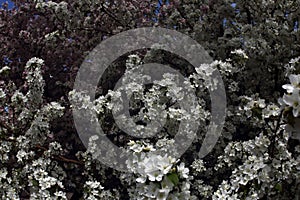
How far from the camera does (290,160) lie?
3.63 metres

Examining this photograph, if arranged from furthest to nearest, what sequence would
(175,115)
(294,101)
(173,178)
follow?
(175,115) < (173,178) < (294,101)

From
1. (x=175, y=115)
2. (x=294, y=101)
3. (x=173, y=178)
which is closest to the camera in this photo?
(x=294, y=101)

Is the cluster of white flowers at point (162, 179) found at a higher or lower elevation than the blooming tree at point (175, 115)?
lower

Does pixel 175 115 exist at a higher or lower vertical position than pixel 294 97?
higher

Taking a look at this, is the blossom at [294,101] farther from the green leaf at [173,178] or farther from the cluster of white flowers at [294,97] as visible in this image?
the green leaf at [173,178]

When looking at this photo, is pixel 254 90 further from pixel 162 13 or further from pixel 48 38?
pixel 48 38

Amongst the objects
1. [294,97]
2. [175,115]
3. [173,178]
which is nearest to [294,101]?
[294,97]

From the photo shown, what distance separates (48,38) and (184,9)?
2172mm

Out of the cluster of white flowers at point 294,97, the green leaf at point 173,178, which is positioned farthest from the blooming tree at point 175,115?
the cluster of white flowers at point 294,97

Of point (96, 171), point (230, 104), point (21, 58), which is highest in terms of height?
point (21, 58)

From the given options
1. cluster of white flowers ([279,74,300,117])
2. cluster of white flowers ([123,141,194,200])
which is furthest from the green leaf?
cluster of white flowers ([279,74,300,117])

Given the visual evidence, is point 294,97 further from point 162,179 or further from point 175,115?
point 175,115

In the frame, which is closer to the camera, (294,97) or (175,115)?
(294,97)

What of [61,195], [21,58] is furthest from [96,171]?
[21,58]
